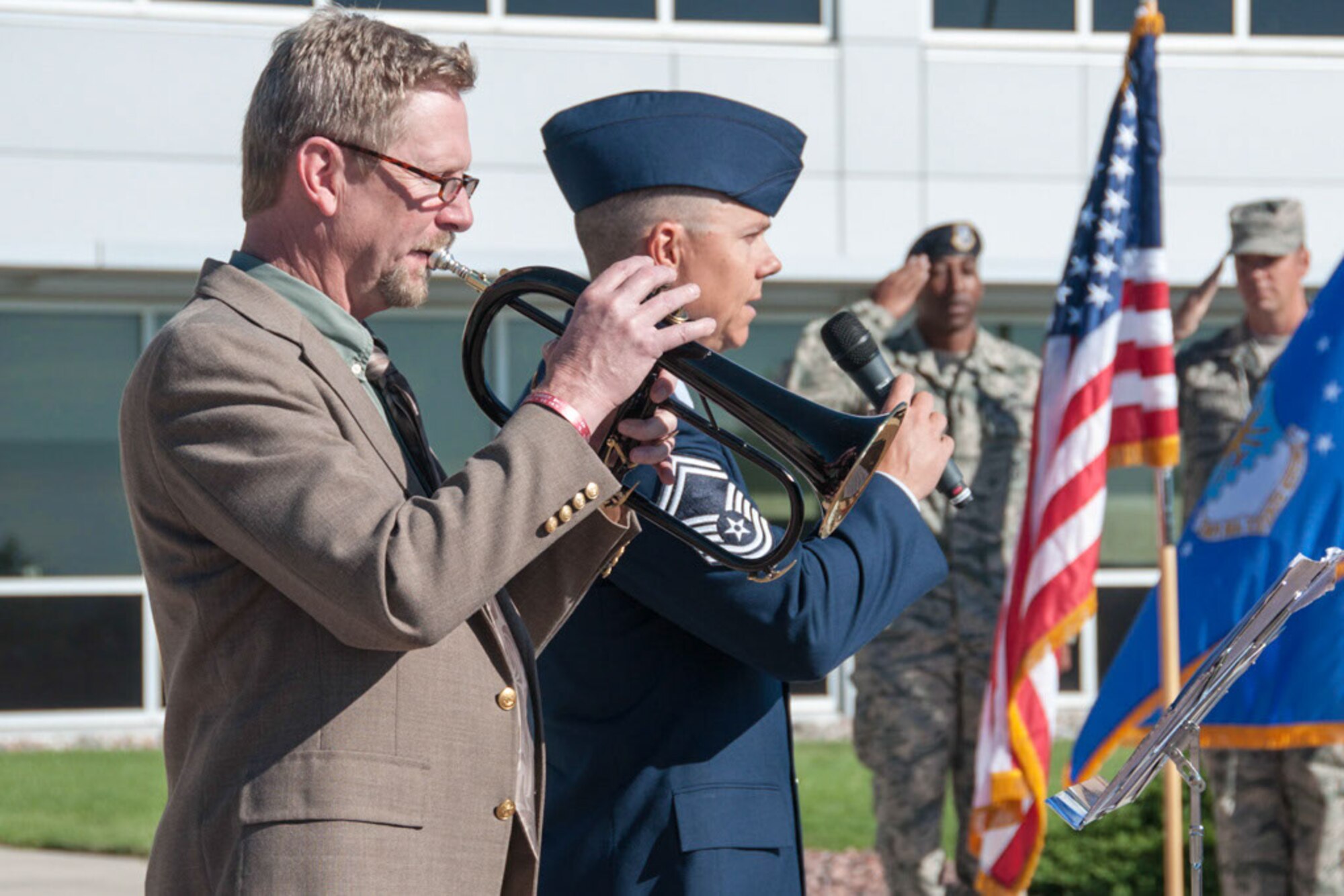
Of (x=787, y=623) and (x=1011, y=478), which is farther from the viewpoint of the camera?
(x=1011, y=478)

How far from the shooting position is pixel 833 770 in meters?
9.50

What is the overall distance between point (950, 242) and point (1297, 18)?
641cm

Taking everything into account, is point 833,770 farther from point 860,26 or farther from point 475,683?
point 475,683

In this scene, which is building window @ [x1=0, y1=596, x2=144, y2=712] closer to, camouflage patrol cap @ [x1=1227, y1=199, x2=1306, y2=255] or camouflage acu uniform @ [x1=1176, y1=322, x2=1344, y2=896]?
camouflage acu uniform @ [x1=1176, y1=322, x2=1344, y2=896]

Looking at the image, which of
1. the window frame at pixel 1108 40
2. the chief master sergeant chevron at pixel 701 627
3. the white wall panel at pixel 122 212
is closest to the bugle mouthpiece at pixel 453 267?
the chief master sergeant chevron at pixel 701 627

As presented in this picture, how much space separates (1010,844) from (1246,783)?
2.54 ft

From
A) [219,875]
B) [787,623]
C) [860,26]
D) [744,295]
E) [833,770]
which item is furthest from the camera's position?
[860,26]

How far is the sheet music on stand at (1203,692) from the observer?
223 centimetres

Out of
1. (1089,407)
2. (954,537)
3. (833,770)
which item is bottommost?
(833,770)

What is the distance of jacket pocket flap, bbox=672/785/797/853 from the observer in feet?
8.18

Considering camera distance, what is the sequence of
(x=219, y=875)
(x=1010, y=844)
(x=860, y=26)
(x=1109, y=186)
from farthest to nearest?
(x=860, y=26), (x=1109, y=186), (x=1010, y=844), (x=219, y=875)

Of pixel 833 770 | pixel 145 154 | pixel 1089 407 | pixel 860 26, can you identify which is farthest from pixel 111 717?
pixel 1089 407

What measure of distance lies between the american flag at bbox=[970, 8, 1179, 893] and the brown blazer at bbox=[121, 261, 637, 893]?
3.70 meters

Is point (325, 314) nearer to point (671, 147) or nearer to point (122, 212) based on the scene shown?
point (671, 147)
